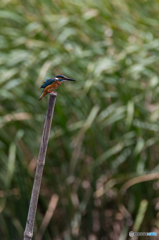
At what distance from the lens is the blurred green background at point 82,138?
2.28 metres

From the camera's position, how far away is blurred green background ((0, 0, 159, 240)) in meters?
2.28

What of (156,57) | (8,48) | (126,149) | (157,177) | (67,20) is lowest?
(157,177)

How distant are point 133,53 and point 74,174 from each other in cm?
98

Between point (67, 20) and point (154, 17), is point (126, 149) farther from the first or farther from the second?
point (154, 17)

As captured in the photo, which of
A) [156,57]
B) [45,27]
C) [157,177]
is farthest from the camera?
[45,27]

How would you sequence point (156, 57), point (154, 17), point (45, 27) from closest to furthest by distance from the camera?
point (156, 57)
point (45, 27)
point (154, 17)

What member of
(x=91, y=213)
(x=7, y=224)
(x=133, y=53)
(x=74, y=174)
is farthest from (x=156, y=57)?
(x=7, y=224)

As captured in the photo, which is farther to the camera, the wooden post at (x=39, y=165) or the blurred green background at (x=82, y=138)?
the blurred green background at (x=82, y=138)

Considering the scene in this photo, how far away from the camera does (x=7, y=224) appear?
7.73 ft

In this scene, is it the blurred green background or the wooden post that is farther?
the blurred green background

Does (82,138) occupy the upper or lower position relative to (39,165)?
upper

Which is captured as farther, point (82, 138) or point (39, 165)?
point (82, 138)

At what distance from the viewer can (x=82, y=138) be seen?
2.33 metres

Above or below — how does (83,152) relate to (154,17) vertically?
below
